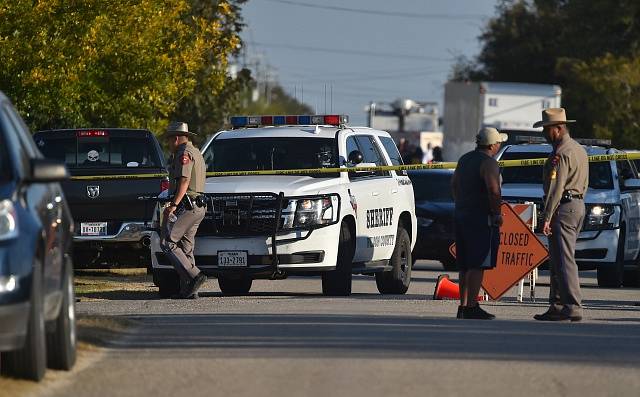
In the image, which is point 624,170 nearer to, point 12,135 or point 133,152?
point 133,152

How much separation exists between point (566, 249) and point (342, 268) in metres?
3.75

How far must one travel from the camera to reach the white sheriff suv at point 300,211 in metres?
18.0

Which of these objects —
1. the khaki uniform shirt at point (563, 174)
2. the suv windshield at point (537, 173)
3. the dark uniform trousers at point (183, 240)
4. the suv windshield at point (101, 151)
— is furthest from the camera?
the suv windshield at point (537, 173)

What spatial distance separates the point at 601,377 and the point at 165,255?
8226 millimetres

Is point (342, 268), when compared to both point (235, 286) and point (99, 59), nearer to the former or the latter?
→ point (235, 286)

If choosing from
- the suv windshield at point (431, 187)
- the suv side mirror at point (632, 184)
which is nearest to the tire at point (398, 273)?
the suv side mirror at point (632, 184)

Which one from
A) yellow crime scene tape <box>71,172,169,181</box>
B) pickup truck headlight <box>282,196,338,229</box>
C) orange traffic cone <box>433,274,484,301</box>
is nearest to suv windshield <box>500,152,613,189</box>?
orange traffic cone <box>433,274,484,301</box>

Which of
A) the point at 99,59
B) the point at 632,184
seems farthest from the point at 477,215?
the point at 99,59

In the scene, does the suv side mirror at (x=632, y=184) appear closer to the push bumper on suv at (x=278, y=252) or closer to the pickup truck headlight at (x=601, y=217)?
the pickup truck headlight at (x=601, y=217)

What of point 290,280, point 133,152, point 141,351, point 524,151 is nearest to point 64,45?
point 133,152

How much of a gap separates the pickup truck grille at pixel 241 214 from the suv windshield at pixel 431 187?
942cm

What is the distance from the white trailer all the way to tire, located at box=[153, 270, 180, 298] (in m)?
26.5

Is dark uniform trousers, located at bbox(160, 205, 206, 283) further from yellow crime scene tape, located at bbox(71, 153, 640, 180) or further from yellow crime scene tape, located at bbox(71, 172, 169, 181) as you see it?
yellow crime scene tape, located at bbox(71, 172, 169, 181)

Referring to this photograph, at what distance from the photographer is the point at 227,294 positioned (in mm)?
19797
